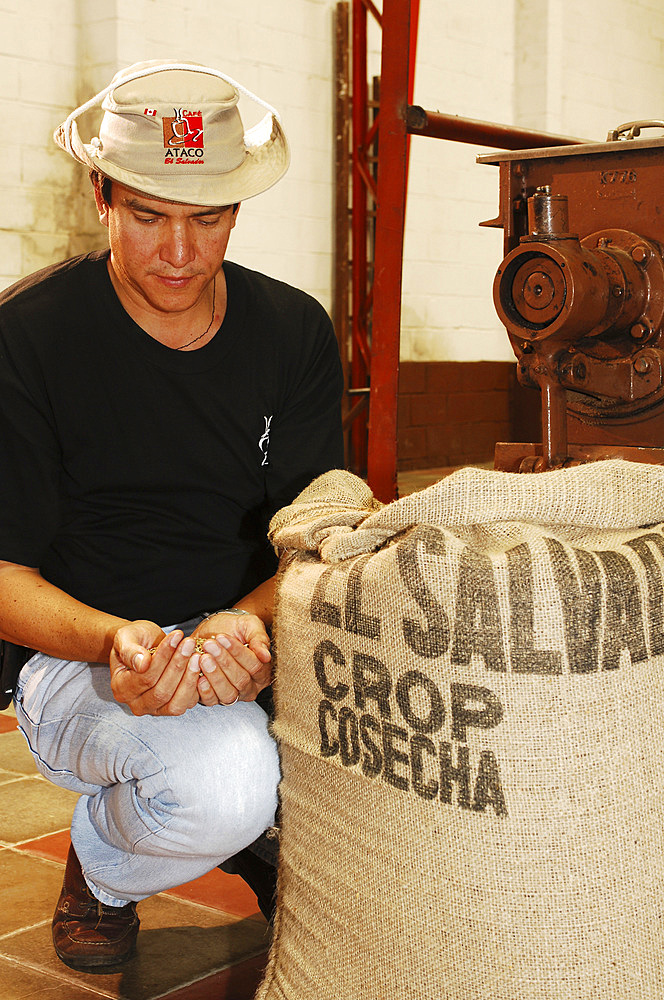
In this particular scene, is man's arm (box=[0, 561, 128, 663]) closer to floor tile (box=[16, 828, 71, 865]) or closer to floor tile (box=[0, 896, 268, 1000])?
floor tile (box=[0, 896, 268, 1000])

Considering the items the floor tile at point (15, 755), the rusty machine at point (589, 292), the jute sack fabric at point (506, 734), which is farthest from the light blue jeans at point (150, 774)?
the floor tile at point (15, 755)

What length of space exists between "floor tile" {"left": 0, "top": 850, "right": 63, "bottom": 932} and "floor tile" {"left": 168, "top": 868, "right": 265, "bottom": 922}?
0.19 metres

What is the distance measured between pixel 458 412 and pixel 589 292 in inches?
176

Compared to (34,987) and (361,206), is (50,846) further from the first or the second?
(361,206)

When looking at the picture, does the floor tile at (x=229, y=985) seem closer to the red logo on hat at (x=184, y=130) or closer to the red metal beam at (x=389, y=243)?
the red metal beam at (x=389, y=243)

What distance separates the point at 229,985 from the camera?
5.01 feet

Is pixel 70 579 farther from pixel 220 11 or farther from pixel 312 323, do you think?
pixel 220 11

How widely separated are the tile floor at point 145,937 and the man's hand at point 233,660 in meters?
0.44

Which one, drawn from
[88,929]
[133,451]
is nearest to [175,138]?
[133,451]

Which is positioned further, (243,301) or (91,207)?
(91,207)

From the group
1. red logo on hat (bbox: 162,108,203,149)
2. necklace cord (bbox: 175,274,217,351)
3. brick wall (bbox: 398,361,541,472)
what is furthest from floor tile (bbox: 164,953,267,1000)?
brick wall (bbox: 398,361,541,472)

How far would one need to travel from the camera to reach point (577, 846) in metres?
1.02

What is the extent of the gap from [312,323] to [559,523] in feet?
2.52

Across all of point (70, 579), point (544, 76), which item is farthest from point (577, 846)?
point (544, 76)
